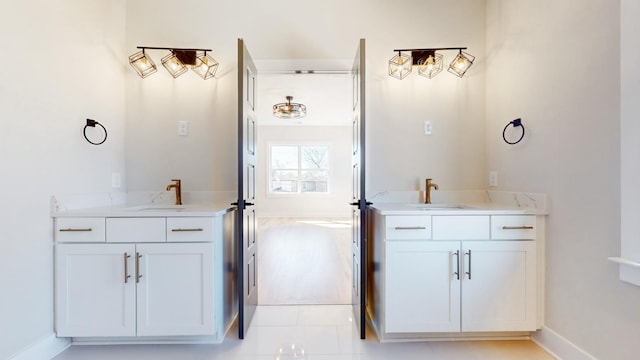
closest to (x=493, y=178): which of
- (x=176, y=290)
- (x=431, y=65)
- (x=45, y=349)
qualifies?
(x=431, y=65)

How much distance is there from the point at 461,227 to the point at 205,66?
2316mm

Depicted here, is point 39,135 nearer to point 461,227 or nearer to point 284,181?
point 461,227

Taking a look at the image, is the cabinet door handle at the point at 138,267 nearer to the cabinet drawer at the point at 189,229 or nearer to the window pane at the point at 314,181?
the cabinet drawer at the point at 189,229

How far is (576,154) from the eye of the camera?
1.76 meters

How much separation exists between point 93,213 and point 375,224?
187 cm

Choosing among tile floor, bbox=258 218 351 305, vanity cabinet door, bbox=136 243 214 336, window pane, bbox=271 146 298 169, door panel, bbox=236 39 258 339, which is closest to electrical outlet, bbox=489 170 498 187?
tile floor, bbox=258 218 351 305

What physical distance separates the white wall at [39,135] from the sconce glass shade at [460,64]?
2782 millimetres

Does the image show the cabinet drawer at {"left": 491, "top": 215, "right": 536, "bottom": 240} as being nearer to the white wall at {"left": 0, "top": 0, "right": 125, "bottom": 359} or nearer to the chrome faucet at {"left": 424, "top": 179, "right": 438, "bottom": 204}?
the chrome faucet at {"left": 424, "top": 179, "right": 438, "bottom": 204}

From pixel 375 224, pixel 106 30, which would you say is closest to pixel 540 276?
pixel 375 224

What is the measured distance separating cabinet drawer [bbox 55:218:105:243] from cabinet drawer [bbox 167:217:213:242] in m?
0.42

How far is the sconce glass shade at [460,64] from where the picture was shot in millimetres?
2520

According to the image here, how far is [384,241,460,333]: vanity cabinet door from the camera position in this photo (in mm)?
1977

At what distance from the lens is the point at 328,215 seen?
8.53 meters

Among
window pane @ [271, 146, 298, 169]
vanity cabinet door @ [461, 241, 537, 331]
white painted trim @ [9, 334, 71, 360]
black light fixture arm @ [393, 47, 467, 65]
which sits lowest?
white painted trim @ [9, 334, 71, 360]
